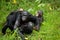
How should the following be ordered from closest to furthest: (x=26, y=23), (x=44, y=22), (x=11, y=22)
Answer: (x=26, y=23), (x=11, y=22), (x=44, y=22)

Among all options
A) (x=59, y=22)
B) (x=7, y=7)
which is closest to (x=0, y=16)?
(x=7, y=7)

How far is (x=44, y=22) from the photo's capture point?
8.41 meters

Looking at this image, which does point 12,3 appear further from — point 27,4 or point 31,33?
point 31,33

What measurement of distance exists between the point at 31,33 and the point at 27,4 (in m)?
2.75

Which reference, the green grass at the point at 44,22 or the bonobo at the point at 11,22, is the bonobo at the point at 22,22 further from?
the green grass at the point at 44,22

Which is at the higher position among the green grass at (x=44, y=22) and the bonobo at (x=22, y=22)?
the bonobo at (x=22, y=22)

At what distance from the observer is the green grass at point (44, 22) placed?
7391 millimetres

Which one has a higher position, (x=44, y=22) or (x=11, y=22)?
(x=11, y=22)

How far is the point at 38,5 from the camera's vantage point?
975 cm

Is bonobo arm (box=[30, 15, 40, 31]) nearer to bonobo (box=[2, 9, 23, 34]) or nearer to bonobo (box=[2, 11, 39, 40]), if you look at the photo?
bonobo (box=[2, 11, 39, 40])

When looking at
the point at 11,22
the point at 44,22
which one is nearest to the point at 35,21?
the point at 44,22

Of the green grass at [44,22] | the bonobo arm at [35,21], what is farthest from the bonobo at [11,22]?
the bonobo arm at [35,21]

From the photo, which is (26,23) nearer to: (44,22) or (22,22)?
(22,22)

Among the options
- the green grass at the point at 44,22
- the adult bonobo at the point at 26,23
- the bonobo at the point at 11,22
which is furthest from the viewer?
the bonobo at the point at 11,22
